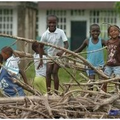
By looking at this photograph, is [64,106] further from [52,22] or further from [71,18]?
[71,18]

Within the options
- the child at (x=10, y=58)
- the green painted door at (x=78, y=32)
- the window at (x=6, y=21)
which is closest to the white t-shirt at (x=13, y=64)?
the child at (x=10, y=58)

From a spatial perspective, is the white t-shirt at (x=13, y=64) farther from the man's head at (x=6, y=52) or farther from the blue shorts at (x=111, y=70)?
the blue shorts at (x=111, y=70)

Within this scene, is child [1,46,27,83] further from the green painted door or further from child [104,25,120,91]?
Result: the green painted door

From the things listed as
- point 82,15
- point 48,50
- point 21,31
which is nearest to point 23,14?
point 21,31

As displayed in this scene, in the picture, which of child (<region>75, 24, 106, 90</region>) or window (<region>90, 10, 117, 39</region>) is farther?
window (<region>90, 10, 117, 39</region>)

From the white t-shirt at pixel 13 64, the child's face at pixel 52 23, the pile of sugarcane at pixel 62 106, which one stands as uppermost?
the child's face at pixel 52 23

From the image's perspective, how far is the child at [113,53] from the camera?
6.33 metres

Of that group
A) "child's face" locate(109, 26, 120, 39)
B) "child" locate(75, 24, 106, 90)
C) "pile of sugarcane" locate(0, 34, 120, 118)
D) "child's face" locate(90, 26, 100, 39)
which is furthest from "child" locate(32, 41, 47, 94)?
"pile of sugarcane" locate(0, 34, 120, 118)

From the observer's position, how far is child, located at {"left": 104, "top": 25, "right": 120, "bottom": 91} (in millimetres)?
6327

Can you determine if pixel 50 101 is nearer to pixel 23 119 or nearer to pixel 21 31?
pixel 23 119

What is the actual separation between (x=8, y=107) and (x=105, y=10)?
17.7 m

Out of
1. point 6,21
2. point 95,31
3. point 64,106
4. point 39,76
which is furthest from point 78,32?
point 64,106

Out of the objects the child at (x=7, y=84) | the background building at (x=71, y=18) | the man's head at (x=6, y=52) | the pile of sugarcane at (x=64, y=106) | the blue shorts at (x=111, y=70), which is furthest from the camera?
the background building at (x=71, y=18)

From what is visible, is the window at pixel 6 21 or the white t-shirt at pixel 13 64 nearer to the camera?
the white t-shirt at pixel 13 64
